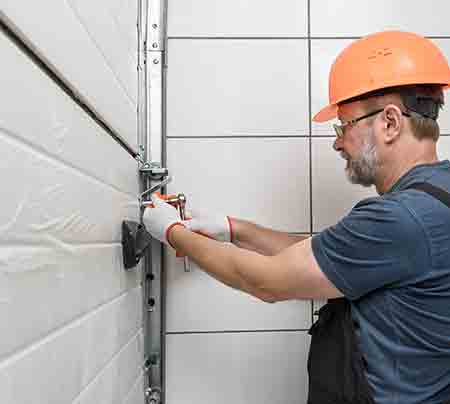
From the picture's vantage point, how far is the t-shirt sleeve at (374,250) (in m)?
0.93

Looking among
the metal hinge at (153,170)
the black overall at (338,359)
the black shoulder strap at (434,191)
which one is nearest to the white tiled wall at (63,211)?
the metal hinge at (153,170)

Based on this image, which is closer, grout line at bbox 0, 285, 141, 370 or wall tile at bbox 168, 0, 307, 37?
grout line at bbox 0, 285, 141, 370

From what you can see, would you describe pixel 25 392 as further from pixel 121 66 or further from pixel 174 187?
pixel 174 187

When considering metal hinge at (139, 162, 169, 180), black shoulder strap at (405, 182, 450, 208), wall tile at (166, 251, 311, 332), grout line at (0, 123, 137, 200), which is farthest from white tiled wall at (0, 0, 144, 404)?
black shoulder strap at (405, 182, 450, 208)

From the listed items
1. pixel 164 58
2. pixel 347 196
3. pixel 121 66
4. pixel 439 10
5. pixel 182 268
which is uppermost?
pixel 439 10

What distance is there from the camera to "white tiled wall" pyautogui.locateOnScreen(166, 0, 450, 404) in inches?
57.5

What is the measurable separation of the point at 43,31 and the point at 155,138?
85 centimetres

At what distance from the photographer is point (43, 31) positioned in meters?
0.61

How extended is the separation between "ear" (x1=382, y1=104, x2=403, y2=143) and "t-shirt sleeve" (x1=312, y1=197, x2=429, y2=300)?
21 cm

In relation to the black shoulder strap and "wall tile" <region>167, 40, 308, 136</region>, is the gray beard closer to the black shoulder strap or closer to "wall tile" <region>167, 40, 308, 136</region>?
the black shoulder strap

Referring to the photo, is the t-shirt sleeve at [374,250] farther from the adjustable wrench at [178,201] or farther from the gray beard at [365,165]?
the adjustable wrench at [178,201]

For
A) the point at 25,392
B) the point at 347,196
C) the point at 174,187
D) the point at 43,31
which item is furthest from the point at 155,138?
the point at 25,392

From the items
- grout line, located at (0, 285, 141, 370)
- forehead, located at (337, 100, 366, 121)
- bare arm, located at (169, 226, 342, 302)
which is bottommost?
grout line, located at (0, 285, 141, 370)

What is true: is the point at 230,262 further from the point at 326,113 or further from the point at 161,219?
the point at 326,113
